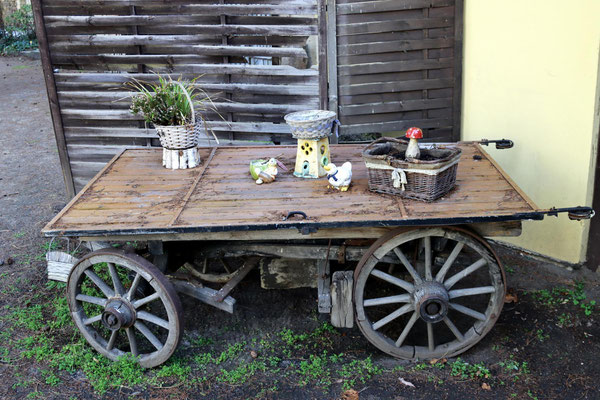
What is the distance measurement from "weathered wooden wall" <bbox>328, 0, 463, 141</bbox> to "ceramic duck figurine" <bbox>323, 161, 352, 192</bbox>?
1841 mm

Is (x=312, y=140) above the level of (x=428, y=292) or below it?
above

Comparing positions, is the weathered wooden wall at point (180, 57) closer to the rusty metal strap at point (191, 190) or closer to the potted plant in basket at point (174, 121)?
the rusty metal strap at point (191, 190)

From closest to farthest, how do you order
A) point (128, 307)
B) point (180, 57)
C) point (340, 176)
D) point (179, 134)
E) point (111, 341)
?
1. point (340, 176)
2. point (128, 307)
3. point (111, 341)
4. point (179, 134)
5. point (180, 57)

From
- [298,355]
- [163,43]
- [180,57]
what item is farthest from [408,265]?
[163,43]

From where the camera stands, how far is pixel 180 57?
5949 mm

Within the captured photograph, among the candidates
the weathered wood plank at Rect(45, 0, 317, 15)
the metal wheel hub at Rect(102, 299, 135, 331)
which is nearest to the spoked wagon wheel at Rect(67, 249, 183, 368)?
the metal wheel hub at Rect(102, 299, 135, 331)

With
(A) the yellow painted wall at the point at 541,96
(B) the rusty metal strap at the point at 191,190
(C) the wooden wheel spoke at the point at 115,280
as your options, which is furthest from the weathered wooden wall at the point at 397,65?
(C) the wooden wheel spoke at the point at 115,280

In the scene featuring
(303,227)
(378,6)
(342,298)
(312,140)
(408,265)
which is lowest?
(342,298)

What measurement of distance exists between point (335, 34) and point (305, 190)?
212cm

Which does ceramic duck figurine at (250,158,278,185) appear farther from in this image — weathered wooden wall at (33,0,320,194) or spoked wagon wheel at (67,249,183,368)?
weathered wooden wall at (33,0,320,194)

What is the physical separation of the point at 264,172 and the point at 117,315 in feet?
5.01

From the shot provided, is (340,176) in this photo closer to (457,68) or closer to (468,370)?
(468,370)

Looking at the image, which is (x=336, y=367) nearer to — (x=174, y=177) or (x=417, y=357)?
(x=417, y=357)

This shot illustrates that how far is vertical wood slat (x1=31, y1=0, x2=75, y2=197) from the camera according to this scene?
5.93 metres
